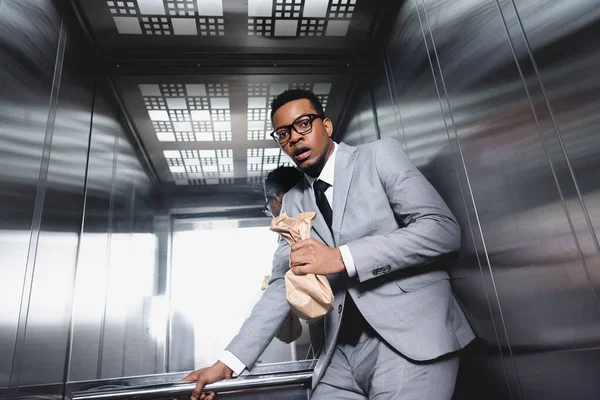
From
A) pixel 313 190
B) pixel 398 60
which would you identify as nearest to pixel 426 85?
pixel 398 60

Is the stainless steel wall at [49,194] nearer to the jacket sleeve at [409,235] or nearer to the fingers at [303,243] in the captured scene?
the fingers at [303,243]

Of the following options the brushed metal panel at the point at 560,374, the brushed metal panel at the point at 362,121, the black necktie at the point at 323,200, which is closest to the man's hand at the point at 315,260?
the black necktie at the point at 323,200

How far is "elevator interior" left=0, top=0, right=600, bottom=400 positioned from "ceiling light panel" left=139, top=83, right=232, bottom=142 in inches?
0.8

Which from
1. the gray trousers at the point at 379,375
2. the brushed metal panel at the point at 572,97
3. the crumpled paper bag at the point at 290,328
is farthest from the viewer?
the crumpled paper bag at the point at 290,328

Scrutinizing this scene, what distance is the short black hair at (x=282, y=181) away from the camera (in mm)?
3508

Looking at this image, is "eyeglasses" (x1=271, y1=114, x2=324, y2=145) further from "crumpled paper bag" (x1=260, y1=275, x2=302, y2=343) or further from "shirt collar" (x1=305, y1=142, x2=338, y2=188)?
"crumpled paper bag" (x1=260, y1=275, x2=302, y2=343)

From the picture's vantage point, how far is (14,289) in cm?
166

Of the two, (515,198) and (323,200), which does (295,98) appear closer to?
(323,200)

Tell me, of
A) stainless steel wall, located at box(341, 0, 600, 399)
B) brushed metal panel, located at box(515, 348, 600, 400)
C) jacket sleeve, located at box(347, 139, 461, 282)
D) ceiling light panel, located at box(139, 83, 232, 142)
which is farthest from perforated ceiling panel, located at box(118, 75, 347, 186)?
brushed metal panel, located at box(515, 348, 600, 400)

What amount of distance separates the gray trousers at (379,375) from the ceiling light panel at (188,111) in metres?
2.51

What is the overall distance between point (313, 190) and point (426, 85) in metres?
0.91

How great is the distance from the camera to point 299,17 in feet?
9.07

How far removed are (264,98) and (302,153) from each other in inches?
68.9

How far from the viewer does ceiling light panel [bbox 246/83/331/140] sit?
135 inches
